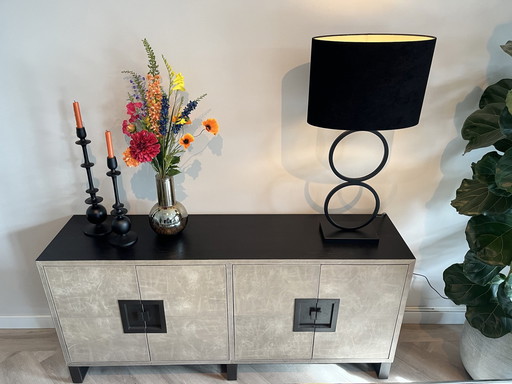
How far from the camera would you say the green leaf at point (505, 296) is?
4.91 ft

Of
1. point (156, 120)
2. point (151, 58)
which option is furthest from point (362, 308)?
point (151, 58)

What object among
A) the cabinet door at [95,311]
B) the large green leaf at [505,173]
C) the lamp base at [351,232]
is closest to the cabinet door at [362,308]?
the lamp base at [351,232]

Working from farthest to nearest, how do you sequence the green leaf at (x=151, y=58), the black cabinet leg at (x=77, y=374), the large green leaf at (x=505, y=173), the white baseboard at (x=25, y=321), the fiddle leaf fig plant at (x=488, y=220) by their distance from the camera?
the white baseboard at (x=25, y=321) → the black cabinet leg at (x=77, y=374) → the green leaf at (x=151, y=58) → the fiddle leaf fig plant at (x=488, y=220) → the large green leaf at (x=505, y=173)

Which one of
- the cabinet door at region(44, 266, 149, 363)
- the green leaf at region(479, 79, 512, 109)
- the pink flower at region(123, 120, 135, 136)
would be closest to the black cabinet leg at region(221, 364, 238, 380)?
the cabinet door at region(44, 266, 149, 363)

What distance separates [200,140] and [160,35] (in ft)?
1.49

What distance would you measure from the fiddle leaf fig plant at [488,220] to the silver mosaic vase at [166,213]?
1.11m

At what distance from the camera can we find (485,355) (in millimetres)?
1674

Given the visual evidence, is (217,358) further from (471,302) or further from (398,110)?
(398,110)

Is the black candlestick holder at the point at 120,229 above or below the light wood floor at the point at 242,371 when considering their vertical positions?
above

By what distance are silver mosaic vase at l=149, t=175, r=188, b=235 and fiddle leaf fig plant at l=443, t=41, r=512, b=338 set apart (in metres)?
1.11

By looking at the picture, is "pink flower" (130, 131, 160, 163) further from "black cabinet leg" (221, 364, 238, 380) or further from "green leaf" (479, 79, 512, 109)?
"green leaf" (479, 79, 512, 109)

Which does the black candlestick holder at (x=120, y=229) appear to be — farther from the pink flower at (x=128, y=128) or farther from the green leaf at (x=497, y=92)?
the green leaf at (x=497, y=92)

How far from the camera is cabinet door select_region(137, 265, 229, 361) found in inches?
60.7

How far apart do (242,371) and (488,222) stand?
1.27m
